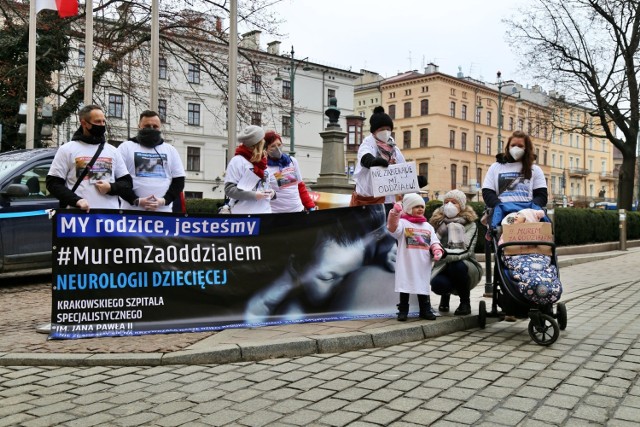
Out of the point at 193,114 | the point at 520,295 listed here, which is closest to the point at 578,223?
the point at 520,295

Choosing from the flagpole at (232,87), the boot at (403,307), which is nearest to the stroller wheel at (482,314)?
the boot at (403,307)

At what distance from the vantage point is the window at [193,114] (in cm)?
5162

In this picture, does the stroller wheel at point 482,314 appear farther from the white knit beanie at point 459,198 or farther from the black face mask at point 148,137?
the black face mask at point 148,137

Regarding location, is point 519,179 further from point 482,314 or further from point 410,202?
point 482,314

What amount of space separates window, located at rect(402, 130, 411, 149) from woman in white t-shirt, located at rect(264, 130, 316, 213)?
2588 inches

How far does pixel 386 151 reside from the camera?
6.81m

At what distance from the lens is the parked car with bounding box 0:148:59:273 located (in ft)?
28.7

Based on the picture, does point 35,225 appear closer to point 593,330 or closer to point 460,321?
point 460,321

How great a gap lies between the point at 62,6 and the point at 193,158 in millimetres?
37374

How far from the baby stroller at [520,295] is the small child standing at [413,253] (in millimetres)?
601

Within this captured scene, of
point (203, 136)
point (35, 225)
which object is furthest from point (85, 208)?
point (203, 136)

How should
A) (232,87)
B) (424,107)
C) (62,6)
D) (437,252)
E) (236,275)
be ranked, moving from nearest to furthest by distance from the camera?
(236,275), (437,252), (232,87), (62,6), (424,107)

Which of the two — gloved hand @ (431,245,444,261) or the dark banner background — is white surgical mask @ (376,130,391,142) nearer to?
the dark banner background

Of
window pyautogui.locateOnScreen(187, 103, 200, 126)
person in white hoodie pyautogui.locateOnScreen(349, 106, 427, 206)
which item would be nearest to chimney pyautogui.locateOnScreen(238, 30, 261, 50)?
person in white hoodie pyautogui.locateOnScreen(349, 106, 427, 206)
